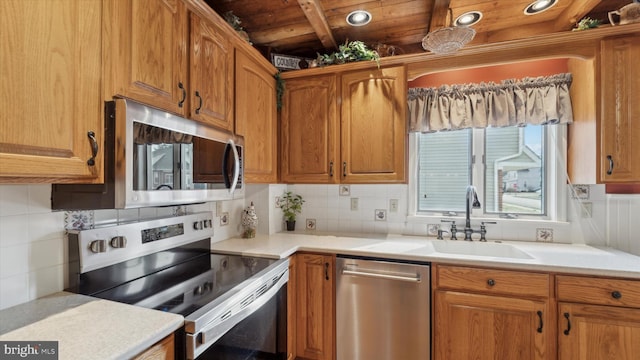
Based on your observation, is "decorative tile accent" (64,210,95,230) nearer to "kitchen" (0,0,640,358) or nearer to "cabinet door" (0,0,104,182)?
"kitchen" (0,0,640,358)

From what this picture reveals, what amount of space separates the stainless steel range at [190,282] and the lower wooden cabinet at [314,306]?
192mm

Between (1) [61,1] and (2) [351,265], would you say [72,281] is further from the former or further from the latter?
(2) [351,265]

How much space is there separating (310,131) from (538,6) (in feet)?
5.57

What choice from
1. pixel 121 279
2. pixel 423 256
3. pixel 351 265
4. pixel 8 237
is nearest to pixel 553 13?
pixel 423 256

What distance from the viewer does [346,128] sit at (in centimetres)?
214

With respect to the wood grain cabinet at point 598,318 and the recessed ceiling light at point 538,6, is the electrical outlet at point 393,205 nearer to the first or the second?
the wood grain cabinet at point 598,318

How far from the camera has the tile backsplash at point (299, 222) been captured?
101 centimetres

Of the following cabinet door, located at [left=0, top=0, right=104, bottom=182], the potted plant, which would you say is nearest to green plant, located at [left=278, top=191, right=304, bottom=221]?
the potted plant

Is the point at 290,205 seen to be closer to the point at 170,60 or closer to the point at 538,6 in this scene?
the point at 170,60

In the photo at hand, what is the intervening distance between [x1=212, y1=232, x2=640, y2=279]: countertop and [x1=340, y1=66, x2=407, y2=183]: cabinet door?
476 mm

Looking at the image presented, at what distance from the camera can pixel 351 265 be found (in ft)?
5.89

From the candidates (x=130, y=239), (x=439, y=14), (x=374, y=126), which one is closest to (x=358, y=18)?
(x=439, y=14)

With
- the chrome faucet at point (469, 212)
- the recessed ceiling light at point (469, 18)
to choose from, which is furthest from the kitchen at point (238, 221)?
the recessed ceiling light at point (469, 18)

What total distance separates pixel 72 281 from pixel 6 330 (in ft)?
0.99
